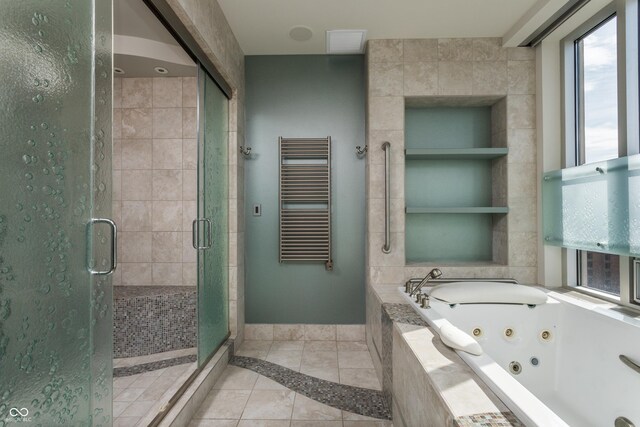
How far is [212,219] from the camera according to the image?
2143 millimetres

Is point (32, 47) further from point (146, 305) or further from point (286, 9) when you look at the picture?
point (146, 305)

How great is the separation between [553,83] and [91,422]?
10.3 ft

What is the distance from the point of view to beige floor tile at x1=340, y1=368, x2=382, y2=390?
6.64ft

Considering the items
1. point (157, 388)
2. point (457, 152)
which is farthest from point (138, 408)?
point (457, 152)

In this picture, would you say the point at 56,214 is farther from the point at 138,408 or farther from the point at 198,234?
the point at 138,408

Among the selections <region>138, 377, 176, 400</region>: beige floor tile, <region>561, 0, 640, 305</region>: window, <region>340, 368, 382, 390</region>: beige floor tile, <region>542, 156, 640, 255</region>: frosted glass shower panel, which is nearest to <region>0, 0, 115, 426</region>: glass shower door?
<region>138, 377, 176, 400</region>: beige floor tile

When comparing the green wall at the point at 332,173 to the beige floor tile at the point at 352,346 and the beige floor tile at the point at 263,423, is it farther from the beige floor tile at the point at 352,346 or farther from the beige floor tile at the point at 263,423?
the beige floor tile at the point at 263,423

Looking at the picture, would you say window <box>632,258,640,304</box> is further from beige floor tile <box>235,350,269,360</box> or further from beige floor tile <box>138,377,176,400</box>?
beige floor tile <box>138,377,176,400</box>

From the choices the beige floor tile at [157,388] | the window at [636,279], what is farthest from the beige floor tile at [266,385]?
the window at [636,279]

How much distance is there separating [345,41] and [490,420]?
248 centimetres

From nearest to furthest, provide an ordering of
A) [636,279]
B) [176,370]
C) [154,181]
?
[636,279], [176,370], [154,181]

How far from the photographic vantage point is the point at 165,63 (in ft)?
8.89

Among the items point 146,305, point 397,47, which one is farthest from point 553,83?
point 146,305

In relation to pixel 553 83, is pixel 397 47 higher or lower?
higher
